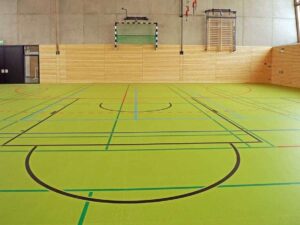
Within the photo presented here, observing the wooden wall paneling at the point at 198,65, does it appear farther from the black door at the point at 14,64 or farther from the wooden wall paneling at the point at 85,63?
the black door at the point at 14,64

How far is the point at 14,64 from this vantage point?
62.8ft

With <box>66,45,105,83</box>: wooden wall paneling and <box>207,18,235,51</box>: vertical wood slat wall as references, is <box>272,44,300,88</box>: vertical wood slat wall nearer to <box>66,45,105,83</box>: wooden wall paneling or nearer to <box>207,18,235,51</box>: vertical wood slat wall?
<box>207,18,235,51</box>: vertical wood slat wall

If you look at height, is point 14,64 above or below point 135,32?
below

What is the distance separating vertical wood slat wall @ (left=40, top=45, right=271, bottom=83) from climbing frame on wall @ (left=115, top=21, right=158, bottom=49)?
45cm

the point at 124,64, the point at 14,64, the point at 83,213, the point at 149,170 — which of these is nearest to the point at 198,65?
the point at 124,64

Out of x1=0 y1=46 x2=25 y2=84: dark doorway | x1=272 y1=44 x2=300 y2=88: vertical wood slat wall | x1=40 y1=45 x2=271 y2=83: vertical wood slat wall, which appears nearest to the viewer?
x1=272 y1=44 x2=300 y2=88: vertical wood slat wall

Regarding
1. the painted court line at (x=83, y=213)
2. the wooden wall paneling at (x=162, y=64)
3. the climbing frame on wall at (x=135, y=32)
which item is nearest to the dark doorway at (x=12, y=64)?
the climbing frame on wall at (x=135, y=32)

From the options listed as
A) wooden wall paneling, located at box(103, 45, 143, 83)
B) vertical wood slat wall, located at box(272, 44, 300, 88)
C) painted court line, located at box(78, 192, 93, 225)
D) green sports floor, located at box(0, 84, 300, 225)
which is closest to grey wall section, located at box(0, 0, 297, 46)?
wooden wall paneling, located at box(103, 45, 143, 83)

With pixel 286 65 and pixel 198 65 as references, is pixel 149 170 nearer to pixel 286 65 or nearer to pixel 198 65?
pixel 286 65

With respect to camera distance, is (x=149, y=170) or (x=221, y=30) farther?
(x=221, y=30)

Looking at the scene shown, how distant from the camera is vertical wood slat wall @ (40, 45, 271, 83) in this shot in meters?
19.4

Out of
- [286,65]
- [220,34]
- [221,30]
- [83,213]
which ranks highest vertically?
[221,30]

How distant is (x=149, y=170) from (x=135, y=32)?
16.3 meters

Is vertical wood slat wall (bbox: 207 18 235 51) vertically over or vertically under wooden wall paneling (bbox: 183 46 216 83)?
over
